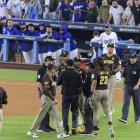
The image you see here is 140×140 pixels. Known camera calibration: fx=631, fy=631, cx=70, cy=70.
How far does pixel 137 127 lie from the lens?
1605 centimetres

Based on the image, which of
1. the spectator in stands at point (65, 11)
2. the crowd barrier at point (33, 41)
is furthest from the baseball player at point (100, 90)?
the spectator in stands at point (65, 11)

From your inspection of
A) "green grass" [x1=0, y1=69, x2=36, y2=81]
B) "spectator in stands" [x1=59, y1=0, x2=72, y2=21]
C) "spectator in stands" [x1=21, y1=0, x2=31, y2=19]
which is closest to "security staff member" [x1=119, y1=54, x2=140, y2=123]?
"green grass" [x1=0, y1=69, x2=36, y2=81]

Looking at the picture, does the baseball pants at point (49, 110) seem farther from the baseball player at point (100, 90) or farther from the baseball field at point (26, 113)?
the baseball player at point (100, 90)

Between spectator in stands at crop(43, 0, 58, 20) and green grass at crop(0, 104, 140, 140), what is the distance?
1121 cm

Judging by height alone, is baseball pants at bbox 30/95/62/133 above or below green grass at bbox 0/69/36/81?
above

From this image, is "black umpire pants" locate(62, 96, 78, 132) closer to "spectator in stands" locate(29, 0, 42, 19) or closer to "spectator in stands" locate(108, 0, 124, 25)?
"spectator in stands" locate(108, 0, 124, 25)

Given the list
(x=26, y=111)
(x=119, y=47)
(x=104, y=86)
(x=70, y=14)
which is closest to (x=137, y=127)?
(x=104, y=86)

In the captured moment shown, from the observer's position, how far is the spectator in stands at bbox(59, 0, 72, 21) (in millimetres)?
27312

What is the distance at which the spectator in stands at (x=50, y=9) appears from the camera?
28.2 metres

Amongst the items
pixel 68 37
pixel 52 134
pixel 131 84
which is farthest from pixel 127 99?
pixel 68 37

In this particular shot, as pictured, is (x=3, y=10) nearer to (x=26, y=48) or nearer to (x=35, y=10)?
(x=35, y=10)

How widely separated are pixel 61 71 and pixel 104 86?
1.12 metres

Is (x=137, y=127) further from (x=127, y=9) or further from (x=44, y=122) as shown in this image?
(x=127, y=9)

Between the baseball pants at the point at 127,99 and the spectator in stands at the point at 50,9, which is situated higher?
the spectator in stands at the point at 50,9
